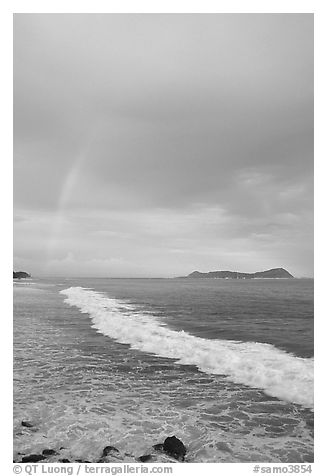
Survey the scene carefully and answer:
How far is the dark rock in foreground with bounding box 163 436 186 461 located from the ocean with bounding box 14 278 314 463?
0.24 feet

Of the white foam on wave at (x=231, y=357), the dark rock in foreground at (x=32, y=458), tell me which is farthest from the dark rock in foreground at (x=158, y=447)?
the white foam on wave at (x=231, y=357)

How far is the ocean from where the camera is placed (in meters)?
3.43

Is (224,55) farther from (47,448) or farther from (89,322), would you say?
(89,322)

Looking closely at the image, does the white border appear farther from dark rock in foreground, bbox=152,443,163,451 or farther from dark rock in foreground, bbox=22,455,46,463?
dark rock in foreground, bbox=152,443,163,451

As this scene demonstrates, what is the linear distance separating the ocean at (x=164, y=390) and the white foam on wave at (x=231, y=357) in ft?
0.05

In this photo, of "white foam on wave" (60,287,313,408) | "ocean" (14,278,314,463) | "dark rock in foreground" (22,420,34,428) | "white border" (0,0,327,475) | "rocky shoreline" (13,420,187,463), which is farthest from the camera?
"white foam on wave" (60,287,313,408)

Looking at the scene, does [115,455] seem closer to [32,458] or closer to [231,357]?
[32,458]

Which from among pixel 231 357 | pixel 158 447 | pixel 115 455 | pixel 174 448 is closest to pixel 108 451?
pixel 115 455

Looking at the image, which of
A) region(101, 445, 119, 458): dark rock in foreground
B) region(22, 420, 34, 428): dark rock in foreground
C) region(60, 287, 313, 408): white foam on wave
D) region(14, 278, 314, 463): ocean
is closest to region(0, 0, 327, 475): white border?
region(22, 420, 34, 428): dark rock in foreground

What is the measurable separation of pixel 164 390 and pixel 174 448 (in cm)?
100

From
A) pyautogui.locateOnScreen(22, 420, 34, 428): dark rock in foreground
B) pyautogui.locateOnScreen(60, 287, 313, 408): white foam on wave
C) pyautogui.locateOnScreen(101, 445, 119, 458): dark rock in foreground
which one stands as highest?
pyautogui.locateOnScreen(60, 287, 313, 408): white foam on wave

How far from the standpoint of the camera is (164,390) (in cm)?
436
